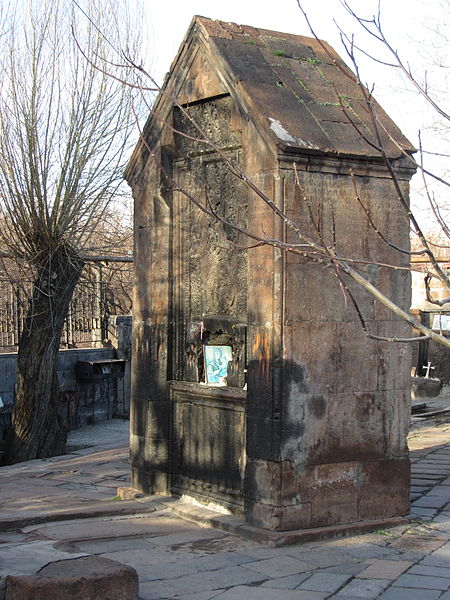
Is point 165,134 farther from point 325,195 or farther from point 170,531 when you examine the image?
point 170,531

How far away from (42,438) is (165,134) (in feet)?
25.9

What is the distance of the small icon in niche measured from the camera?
7844 millimetres

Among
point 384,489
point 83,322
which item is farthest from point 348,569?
point 83,322

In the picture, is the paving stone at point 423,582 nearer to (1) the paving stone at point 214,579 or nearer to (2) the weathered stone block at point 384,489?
(1) the paving stone at point 214,579

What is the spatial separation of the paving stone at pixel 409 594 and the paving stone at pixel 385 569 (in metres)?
0.28

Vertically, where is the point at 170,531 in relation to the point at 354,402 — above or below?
below

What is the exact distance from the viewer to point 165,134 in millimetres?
8219

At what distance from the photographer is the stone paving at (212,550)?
547cm

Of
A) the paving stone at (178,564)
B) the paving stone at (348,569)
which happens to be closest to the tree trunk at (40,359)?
the paving stone at (178,564)

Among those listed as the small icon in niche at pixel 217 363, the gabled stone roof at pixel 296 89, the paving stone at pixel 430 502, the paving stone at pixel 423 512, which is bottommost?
the paving stone at pixel 423 512

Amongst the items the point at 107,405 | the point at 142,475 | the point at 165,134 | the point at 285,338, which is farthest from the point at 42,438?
the point at 285,338

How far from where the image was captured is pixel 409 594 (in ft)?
17.4

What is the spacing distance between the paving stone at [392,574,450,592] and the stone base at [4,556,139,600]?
1690 mm

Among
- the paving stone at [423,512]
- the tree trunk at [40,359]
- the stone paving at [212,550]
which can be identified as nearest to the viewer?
the stone paving at [212,550]
